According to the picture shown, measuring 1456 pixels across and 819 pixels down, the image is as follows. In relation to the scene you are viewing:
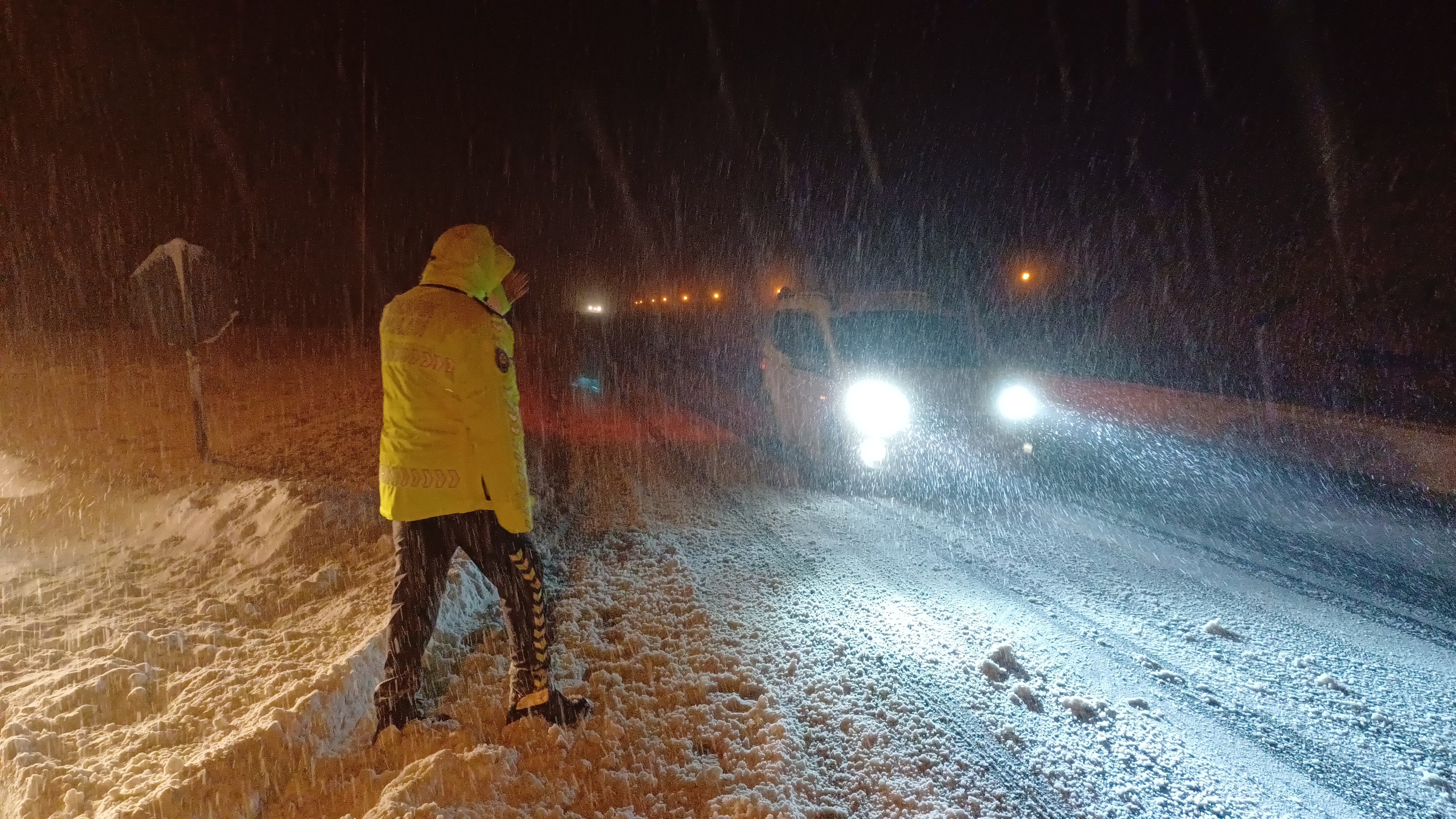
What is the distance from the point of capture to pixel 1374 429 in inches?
320

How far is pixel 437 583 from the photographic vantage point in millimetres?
3037

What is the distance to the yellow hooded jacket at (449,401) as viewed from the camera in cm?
280

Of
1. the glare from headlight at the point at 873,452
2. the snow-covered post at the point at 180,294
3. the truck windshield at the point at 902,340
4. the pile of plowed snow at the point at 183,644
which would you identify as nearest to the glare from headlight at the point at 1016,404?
the truck windshield at the point at 902,340

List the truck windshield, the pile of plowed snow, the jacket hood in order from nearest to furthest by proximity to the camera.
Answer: the pile of plowed snow → the jacket hood → the truck windshield

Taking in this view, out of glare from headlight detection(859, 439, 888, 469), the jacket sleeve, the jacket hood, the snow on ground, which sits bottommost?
the snow on ground

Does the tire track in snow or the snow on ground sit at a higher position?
the snow on ground

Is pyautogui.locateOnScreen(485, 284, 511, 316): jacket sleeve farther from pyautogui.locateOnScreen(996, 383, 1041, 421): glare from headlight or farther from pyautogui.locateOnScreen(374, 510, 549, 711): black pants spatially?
pyautogui.locateOnScreen(996, 383, 1041, 421): glare from headlight

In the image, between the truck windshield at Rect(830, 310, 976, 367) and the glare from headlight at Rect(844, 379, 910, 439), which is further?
the truck windshield at Rect(830, 310, 976, 367)

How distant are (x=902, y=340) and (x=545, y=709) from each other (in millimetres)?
6269

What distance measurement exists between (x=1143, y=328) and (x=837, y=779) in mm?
21224

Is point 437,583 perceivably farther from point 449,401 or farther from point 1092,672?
point 1092,672

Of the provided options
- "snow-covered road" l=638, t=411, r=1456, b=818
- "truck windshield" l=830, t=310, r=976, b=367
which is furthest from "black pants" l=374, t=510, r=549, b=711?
"truck windshield" l=830, t=310, r=976, b=367

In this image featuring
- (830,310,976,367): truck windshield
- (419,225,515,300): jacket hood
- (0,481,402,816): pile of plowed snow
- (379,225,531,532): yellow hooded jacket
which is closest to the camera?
(0,481,402,816): pile of plowed snow

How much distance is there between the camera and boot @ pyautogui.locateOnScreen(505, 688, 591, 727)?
3016 millimetres
